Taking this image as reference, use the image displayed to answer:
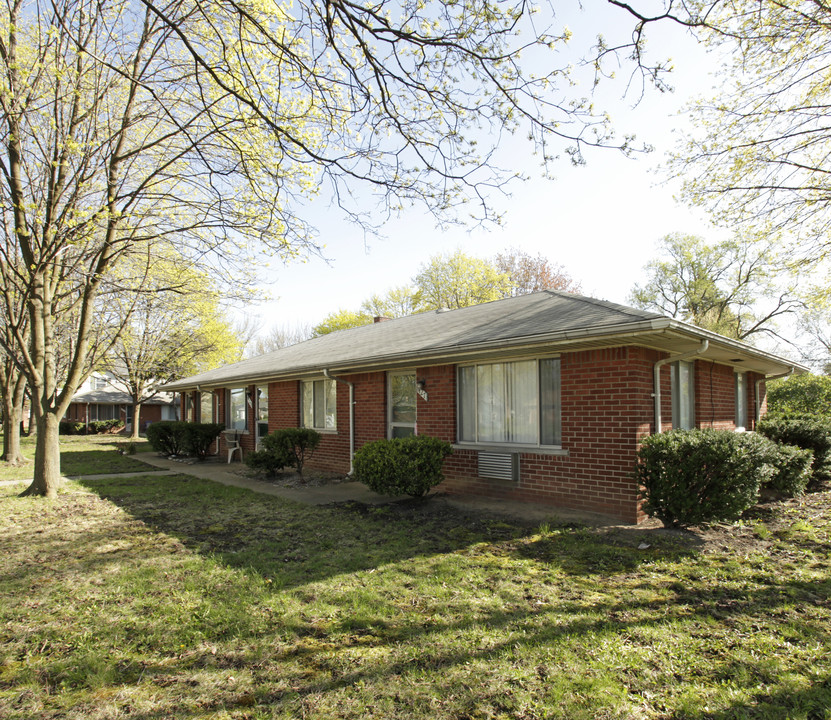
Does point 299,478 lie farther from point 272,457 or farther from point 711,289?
point 711,289

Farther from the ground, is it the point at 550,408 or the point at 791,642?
the point at 550,408

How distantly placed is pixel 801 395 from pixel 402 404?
1635 centimetres

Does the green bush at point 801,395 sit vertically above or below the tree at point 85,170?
below

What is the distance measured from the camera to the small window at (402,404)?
10.2m

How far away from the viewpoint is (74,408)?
4262cm

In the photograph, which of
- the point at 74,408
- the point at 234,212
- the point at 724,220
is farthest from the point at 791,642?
the point at 74,408

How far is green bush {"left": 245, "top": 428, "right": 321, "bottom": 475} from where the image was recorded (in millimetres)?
11164

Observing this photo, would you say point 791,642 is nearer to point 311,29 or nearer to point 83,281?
point 311,29

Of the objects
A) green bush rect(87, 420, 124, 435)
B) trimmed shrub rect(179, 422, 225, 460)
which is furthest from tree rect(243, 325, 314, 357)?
trimmed shrub rect(179, 422, 225, 460)

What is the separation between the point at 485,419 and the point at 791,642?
5502 millimetres

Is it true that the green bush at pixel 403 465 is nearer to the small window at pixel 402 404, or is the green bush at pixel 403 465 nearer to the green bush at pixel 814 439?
the small window at pixel 402 404

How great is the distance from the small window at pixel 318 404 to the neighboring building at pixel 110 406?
3320 centimetres

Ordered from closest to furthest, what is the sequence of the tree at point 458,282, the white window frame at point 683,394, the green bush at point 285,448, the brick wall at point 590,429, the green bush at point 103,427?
the brick wall at point 590,429
the white window frame at point 683,394
the green bush at point 285,448
the tree at point 458,282
the green bush at point 103,427

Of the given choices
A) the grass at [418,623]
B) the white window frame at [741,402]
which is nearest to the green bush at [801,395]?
the white window frame at [741,402]
